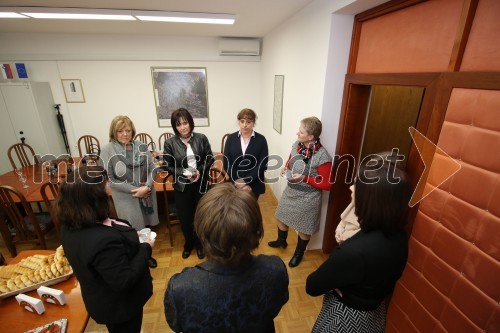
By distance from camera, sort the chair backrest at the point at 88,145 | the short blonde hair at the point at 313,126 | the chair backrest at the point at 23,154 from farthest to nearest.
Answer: the chair backrest at the point at 88,145, the chair backrest at the point at 23,154, the short blonde hair at the point at 313,126

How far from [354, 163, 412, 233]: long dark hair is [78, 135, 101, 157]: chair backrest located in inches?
181

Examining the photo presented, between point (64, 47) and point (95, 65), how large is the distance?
19.6 inches

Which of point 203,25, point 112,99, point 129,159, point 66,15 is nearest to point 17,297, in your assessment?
point 129,159

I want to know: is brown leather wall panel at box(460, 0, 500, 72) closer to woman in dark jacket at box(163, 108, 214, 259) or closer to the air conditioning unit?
woman in dark jacket at box(163, 108, 214, 259)

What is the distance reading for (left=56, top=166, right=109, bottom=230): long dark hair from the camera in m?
0.97


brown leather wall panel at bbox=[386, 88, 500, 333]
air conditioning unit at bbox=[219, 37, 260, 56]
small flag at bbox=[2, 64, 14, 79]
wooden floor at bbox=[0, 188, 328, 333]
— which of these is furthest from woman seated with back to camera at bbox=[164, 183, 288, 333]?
small flag at bbox=[2, 64, 14, 79]

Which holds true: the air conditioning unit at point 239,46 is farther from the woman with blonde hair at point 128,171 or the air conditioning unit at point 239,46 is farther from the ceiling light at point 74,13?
the woman with blonde hair at point 128,171

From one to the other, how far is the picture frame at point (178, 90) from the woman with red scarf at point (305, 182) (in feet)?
9.57

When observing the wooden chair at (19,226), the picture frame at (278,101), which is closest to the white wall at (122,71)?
the picture frame at (278,101)

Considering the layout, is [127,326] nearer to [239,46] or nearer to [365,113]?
[365,113]

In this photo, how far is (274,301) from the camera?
84 cm

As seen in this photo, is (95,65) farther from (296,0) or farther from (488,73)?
(488,73)

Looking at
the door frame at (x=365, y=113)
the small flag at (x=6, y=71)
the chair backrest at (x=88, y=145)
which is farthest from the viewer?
the chair backrest at (x=88, y=145)

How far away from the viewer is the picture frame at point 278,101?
327 centimetres
